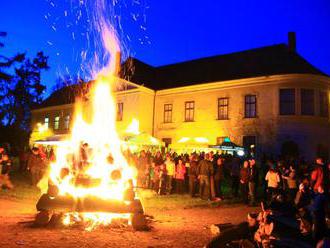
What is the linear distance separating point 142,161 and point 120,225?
9.43 metres

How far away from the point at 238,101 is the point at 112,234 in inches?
860

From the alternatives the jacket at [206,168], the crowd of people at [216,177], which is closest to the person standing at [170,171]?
the crowd of people at [216,177]

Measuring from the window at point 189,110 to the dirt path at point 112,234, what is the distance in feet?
66.7

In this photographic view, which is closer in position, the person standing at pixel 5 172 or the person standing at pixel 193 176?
the person standing at pixel 5 172

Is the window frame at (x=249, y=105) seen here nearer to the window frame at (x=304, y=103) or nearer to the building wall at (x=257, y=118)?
the building wall at (x=257, y=118)

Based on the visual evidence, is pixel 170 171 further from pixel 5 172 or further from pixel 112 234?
pixel 112 234

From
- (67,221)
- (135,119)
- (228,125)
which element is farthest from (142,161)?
(135,119)

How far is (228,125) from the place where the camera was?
2894cm

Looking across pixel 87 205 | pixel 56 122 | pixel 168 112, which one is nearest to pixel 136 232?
pixel 87 205

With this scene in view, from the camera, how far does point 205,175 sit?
1520cm

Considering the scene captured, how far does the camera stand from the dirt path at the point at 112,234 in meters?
7.48

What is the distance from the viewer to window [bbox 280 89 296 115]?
2647 centimetres

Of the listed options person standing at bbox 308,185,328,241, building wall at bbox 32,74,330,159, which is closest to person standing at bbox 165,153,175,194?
person standing at bbox 308,185,328,241

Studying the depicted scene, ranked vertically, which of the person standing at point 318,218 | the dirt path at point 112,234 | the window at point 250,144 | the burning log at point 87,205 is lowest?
the dirt path at point 112,234
